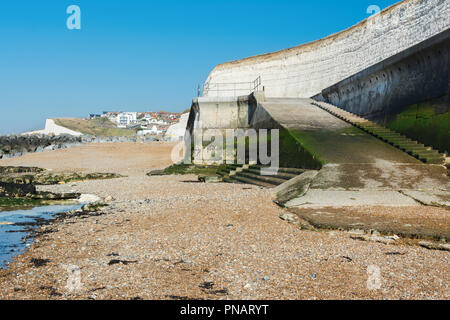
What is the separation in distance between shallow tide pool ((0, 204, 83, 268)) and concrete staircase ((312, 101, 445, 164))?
945cm

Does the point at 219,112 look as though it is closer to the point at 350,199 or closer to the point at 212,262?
the point at 350,199

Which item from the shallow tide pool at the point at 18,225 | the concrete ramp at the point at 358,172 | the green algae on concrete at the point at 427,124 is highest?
the green algae on concrete at the point at 427,124

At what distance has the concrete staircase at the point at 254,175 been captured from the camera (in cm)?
1091

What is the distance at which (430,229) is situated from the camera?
543cm

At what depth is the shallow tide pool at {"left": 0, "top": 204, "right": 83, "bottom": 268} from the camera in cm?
527

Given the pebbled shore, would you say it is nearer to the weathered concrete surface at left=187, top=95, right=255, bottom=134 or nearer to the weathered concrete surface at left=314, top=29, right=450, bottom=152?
the weathered concrete surface at left=314, top=29, right=450, bottom=152

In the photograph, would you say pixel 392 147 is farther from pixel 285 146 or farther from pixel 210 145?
pixel 210 145

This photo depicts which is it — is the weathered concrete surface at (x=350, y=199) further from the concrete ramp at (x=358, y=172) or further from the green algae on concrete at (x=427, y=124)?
the green algae on concrete at (x=427, y=124)

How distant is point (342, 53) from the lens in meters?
27.9

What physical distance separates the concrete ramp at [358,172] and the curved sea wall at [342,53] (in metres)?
9.83

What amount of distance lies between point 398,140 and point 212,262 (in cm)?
947

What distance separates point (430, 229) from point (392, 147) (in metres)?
6.46

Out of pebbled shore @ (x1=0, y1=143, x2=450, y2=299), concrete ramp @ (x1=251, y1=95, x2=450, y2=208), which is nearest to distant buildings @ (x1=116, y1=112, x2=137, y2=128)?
concrete ramp @ (x1=251, y1=95, x2=450, y2=208)

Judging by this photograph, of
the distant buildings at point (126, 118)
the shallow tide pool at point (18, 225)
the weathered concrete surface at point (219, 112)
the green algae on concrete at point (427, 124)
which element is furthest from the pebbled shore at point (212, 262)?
the distant buildings at point (126, 118)
